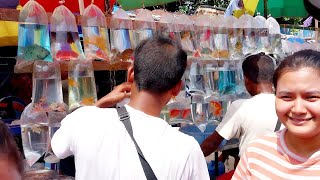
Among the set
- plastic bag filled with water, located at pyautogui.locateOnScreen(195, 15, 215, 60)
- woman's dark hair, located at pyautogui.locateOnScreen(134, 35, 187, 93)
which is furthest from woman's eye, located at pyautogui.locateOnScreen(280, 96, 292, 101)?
plastic bag filled with water, located at pyautogui.locateOnScreen(195, 15, 215, 60)

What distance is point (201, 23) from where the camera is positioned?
2.88 m

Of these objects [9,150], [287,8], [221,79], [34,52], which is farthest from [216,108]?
[9,150]

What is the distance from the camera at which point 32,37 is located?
6.60ft

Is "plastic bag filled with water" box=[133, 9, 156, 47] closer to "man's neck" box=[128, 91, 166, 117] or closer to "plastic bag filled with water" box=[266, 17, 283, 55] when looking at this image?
"man's neck" box=[128, 91, 166, 117]

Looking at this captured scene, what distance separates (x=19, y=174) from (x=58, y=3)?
5.88 feet

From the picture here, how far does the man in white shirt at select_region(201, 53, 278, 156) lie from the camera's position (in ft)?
7.77

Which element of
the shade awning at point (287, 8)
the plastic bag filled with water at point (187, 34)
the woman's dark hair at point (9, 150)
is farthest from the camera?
the shade awning at point (287, 8)

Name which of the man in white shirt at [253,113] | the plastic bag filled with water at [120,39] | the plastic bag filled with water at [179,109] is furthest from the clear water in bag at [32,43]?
the man in white shirt at [253,113]

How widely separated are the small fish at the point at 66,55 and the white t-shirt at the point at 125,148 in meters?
0.62

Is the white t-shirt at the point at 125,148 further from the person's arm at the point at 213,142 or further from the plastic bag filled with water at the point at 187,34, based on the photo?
the plastic bag filled with water at the point at 187,34

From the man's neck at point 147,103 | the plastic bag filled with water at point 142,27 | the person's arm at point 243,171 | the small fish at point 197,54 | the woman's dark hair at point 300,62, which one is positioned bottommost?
the person's arm at point 243,171

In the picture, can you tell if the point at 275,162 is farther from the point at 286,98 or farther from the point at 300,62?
the point at 300,62

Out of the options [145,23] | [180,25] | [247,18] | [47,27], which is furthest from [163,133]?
[247,18]

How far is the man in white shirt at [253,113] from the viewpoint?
7.77 ft
